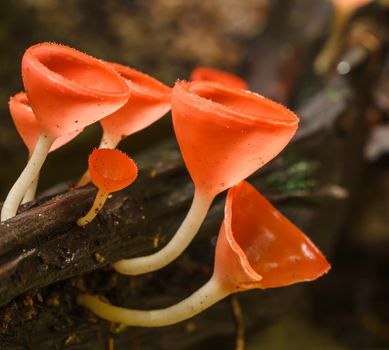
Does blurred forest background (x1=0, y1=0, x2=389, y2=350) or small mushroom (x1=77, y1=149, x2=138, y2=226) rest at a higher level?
small mushroom (x1=77, y1=149, x2=138, y2=226)

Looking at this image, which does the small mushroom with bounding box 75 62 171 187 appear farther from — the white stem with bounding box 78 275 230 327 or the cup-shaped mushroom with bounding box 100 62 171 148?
the white stem with bounding box 78 275 230 327

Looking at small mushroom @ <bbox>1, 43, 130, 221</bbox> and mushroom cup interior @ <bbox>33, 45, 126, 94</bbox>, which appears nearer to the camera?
small mushroom @ <bbox>1, 43, 130, 221</bbox>

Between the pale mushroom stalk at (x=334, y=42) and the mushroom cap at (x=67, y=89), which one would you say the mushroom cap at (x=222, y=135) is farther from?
the pale mushroom stalk at (x=334, y=42)

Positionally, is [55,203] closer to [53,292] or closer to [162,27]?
[53,292]

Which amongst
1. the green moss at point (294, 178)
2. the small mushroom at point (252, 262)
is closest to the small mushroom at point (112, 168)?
the small mushroom at point (252, 262)

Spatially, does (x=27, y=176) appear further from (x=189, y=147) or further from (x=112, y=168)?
(x=189, y=147)

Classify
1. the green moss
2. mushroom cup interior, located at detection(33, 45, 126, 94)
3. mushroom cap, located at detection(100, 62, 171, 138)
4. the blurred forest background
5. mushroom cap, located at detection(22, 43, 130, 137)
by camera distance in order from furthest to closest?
the blurred forest background, the green moss, mushroom cap, located at detection(100, 62, 171, 138), mushroom cup interior, located at detection(33, 45, 126, 94), mushroom cap, located at detection(22, 43, 130, 137)

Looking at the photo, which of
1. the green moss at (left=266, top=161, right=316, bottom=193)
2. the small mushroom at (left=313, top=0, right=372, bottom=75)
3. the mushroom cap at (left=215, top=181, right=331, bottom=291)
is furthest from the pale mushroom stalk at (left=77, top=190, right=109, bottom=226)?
the small mushroom at (left=313, top=0, right=372, bottom=75)
